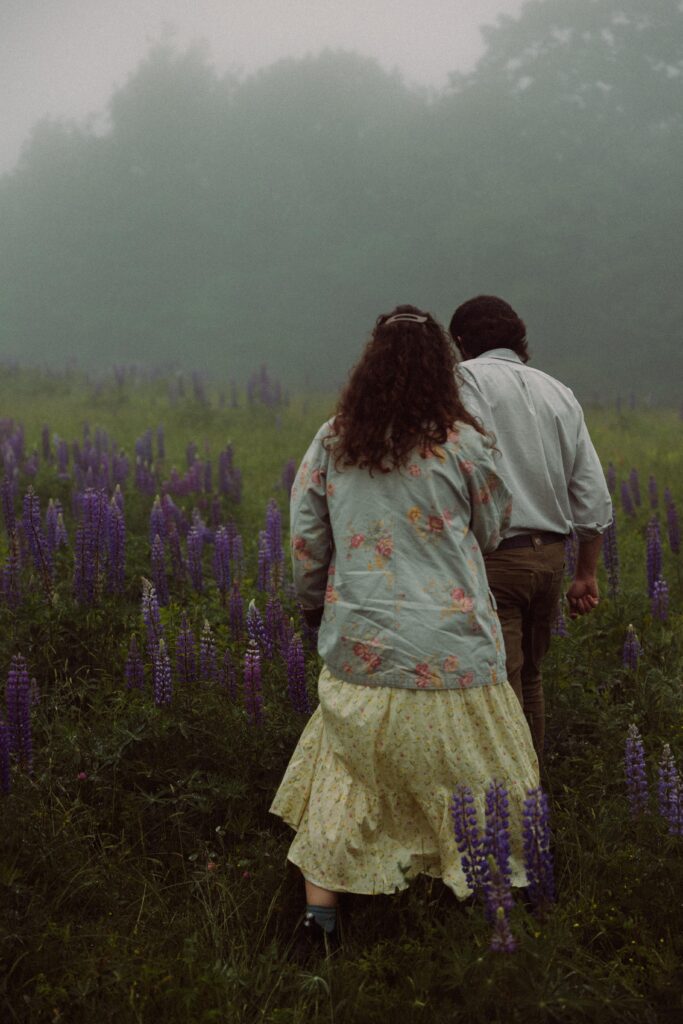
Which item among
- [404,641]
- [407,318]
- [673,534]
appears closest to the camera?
[404,641]

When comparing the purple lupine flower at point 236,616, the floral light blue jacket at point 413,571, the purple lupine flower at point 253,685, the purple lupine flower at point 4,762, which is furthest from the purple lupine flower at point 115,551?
the floral light blue jacket at point 413,571

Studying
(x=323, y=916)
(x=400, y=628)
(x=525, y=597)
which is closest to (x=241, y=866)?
(x=323, y=916)

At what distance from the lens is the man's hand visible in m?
4.04

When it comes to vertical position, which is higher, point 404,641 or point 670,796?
point 404,641

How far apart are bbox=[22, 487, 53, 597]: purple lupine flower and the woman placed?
8.66 ft

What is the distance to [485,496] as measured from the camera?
311cm

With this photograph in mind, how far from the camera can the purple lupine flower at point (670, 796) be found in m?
3.30

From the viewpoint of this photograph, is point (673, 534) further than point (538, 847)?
Yes

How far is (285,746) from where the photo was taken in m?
4.11

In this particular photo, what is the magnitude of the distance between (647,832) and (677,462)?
Result: 8942 millimetres

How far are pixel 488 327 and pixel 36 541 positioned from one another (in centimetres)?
292

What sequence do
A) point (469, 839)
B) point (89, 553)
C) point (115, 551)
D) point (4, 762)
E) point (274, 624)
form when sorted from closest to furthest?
point (469, 839)
point (4, 762)
point (274, 624)
point (89, 553)
point (115, 551)

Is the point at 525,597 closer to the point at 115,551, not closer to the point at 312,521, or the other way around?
the point at 312,521

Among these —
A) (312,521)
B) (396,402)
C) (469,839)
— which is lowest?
(469,839)
